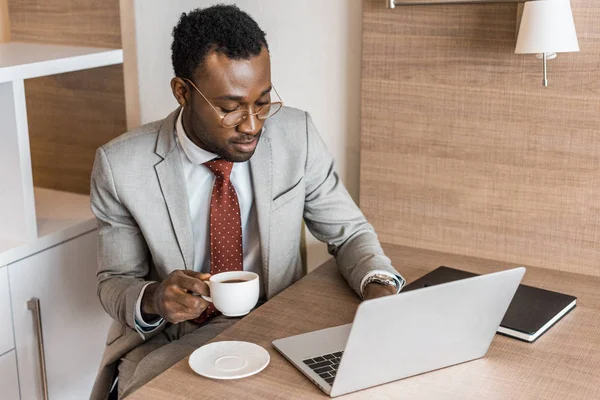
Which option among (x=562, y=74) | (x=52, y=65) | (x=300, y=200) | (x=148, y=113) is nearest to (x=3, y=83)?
(x=52, y=65)

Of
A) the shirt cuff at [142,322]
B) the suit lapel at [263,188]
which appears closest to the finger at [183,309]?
the shirt cuff at [142,322]

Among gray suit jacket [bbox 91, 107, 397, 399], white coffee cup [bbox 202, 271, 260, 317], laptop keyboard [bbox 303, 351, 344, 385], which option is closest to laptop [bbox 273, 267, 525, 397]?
laptop keyboard [bbox 303, 351, 344, 385]

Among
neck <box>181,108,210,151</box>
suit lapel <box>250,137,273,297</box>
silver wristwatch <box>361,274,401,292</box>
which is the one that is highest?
neck <box>181,108,210,151</box>

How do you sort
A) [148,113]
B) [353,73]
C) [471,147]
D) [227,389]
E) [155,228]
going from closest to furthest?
[227,389] → [155,228] → [471,147] → [353,73] → [148,113]

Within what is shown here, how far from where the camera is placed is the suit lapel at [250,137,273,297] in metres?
1.77

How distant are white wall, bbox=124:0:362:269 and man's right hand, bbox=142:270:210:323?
0.75m

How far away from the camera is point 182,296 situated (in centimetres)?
148

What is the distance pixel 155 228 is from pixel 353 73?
2.23ft

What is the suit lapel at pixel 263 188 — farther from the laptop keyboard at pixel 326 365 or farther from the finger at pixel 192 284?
the laptop keyboard at pixel 326 365

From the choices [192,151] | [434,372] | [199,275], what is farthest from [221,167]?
[434,372]

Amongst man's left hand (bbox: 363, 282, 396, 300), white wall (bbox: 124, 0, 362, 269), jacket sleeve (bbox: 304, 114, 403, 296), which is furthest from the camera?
white wall (bbox: 124, 0, 362, 269)

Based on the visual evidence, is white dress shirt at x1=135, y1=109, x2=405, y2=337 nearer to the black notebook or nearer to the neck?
the neck

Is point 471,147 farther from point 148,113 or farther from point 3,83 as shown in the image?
point 3,83

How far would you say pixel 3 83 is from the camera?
1.92 metres
